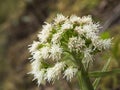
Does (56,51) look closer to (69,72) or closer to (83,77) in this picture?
(69,72)

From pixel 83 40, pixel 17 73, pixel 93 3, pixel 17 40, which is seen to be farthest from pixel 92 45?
pixel 17 40

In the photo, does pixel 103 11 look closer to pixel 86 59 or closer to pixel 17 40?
pixel 17 40

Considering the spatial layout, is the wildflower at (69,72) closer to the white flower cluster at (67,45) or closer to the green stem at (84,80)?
the white flower cluster at (67,45)

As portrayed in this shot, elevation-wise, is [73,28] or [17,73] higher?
[17,73]

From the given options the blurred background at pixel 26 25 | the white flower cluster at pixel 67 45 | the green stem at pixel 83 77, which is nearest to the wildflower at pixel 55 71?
the white flower cluster at pixel 67 45

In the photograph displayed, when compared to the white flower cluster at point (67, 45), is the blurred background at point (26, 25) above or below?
above

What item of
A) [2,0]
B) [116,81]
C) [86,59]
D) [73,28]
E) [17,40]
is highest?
Result: [2,0]

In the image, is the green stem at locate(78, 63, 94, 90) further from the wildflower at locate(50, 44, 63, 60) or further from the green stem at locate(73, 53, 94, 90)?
the wildflower at locate(50, 44, 63, 60)
